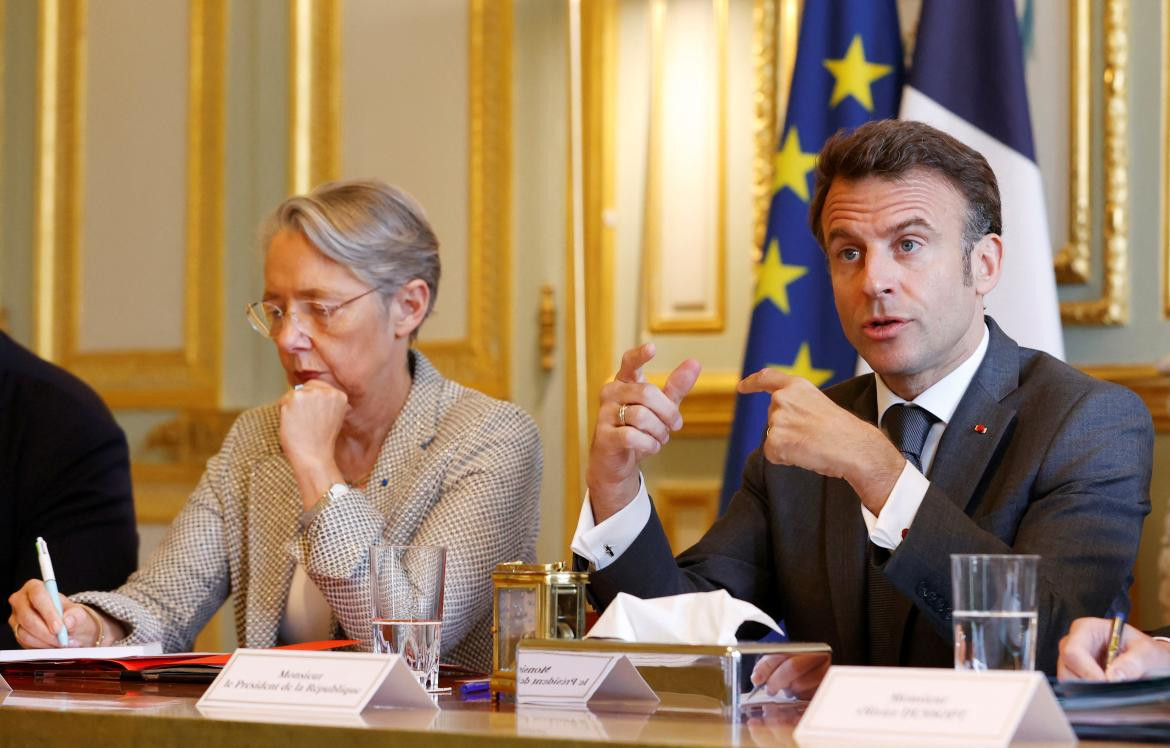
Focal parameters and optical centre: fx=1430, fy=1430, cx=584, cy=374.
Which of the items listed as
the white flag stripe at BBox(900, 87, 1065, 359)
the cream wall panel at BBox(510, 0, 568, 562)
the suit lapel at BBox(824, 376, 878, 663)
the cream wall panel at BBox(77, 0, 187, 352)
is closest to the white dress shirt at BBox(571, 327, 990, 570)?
the suit lapel at BBox(824, 376, 878, 663)

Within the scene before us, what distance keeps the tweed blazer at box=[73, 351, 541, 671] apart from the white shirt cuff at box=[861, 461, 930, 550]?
71 cm

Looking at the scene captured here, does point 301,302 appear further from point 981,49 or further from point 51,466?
point 981,49

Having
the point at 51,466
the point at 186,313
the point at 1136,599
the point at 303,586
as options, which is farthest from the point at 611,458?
the point at 186,313

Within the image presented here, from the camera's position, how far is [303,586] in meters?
2.34

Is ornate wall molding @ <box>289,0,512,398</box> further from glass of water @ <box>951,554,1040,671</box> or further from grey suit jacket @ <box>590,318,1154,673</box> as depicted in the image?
glass of water @ <box>951,554,1040,671</box>

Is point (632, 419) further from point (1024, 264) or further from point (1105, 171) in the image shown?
point (1105, 171)

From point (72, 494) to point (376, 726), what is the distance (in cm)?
154

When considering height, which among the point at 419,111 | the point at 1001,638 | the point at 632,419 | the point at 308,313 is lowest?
the point at 1001,638

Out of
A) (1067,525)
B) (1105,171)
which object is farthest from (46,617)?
(1105,171)

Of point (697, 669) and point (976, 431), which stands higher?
point (976, 431)

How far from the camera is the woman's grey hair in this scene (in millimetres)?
2410

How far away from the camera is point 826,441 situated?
169 centimetres

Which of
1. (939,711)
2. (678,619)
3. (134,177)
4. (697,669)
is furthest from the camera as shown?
(134,177)

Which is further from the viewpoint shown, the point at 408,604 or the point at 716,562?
the point at 716,562
